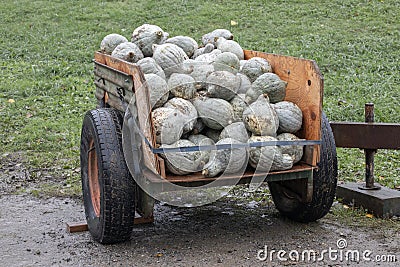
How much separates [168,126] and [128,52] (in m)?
1.10

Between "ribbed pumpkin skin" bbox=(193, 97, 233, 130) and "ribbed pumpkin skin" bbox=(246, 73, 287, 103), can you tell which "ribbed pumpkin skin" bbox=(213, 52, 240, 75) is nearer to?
"ribbed pumpkin skin" bbox=(246, 73, 287, 103)

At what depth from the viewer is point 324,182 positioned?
4895 mm

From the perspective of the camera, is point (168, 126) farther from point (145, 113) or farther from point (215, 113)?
point (215, 113)

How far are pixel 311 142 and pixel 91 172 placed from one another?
175 centimetres

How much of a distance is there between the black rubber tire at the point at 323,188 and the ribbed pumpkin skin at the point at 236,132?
0.60 meters

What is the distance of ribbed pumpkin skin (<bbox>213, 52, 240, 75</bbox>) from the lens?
5.04m

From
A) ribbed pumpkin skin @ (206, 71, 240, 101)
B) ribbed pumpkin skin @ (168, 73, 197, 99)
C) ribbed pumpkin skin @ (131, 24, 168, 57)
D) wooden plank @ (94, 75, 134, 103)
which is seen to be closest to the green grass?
wooden plank @ (94, 75, 134, 103)

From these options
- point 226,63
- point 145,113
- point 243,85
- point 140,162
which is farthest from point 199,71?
point 140,162

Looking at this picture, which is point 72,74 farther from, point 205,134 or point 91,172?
point 205,134

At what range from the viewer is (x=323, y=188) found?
16.1 ft

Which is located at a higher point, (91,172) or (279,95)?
(279,95)

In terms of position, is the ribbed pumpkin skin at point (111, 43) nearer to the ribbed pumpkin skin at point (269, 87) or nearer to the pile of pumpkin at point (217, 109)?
the pile of pumpkin at point (217, 109)

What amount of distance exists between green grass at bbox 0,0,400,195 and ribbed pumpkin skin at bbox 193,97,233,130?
7.58 feet

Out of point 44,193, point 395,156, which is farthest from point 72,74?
point 395,156
